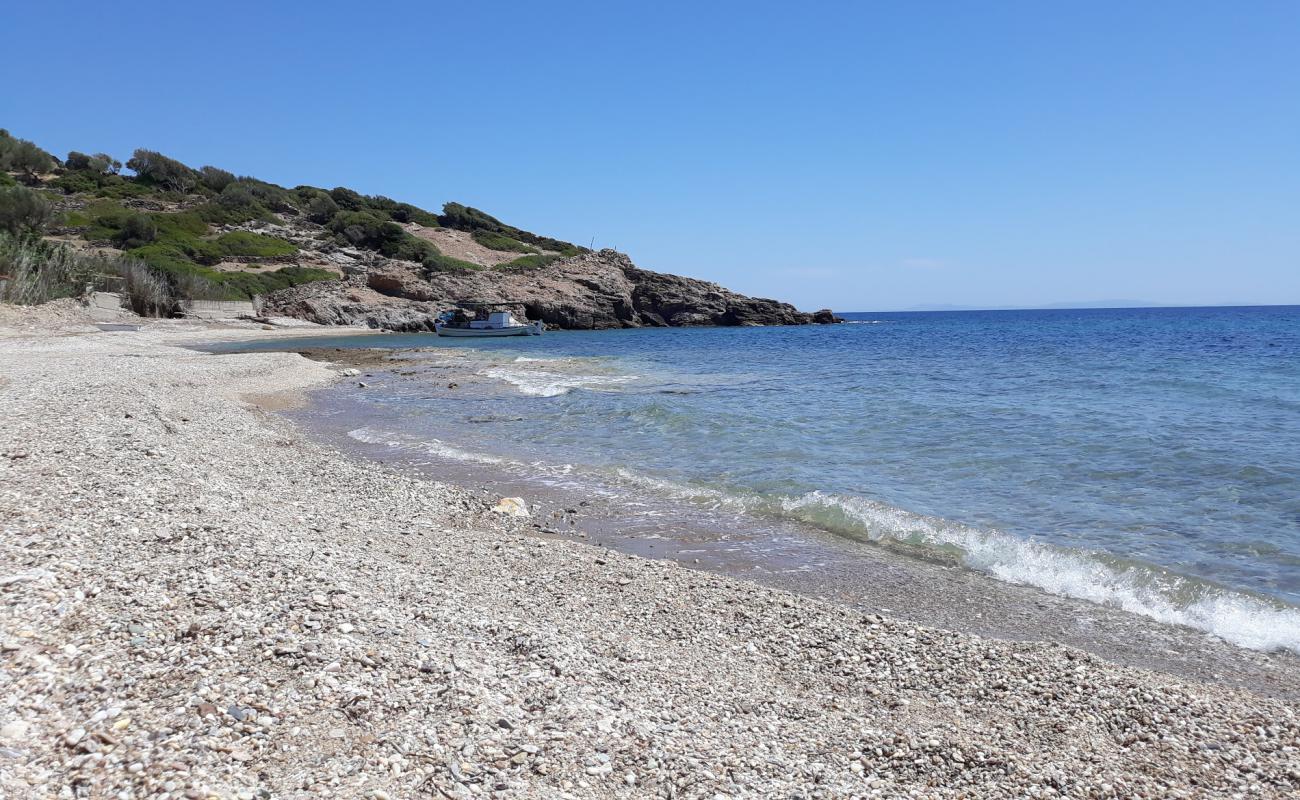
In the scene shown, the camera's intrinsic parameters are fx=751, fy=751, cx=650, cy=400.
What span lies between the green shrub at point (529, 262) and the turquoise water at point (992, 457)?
54.8 metres

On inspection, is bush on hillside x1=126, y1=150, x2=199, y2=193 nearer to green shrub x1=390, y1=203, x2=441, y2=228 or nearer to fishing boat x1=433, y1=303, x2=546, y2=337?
green shrub x1=390, y1=203, x2=441, y2=228

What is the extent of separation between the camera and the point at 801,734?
436cm

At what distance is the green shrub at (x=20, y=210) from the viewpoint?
4791 centimetres

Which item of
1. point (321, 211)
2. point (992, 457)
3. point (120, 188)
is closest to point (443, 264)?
point (321, 211)

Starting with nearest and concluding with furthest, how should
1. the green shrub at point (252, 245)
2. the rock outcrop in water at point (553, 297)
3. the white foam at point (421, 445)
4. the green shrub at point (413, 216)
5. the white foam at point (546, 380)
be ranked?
1. the white foam at point (421, 445)
2. the white foam at point (546, 380)
3. the rock outcrop in water at point (553, 297)
4. the green shrub at point (252, 245)
5. the green shrub at point (413, 216)

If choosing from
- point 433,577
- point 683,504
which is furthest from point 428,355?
point 433,577

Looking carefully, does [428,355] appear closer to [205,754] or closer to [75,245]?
[205,754]

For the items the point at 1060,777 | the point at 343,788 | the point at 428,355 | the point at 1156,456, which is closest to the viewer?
the point at 343,788

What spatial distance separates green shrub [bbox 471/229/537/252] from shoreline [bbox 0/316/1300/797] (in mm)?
93348

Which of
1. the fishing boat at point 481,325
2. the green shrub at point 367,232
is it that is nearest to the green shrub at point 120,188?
the green shrub at point 367,232

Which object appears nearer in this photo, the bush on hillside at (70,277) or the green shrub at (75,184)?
the bush on hillside at (70,277)

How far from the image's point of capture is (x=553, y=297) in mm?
75438

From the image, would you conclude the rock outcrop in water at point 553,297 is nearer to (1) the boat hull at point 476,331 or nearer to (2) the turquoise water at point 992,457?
(1) the boat hull at point 476,331

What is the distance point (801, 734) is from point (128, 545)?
5.20m
